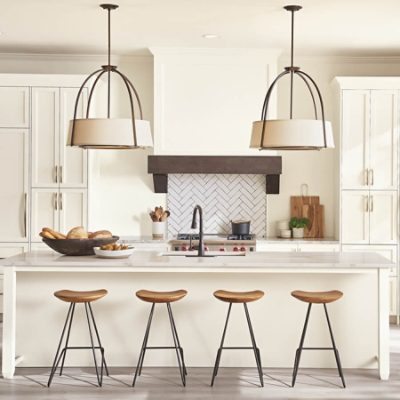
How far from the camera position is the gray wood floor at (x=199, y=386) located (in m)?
4.45

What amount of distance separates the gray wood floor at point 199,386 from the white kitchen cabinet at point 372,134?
7.54 feet

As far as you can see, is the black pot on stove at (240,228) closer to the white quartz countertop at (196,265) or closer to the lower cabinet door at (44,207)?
the lower cabinet door at (44,207)

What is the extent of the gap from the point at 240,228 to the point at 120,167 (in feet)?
4.49

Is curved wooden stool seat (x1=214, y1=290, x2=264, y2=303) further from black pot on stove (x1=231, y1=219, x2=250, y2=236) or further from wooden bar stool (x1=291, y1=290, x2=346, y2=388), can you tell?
black pot on stove (x1=231, y1=219, x2=250, y2=236)

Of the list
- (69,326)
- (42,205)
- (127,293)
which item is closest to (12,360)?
(69,326)

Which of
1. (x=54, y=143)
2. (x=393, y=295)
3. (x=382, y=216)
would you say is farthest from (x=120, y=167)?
(x=393, y=295)

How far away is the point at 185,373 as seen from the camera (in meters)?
4.86

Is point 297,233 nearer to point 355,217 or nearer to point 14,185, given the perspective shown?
point 355,217

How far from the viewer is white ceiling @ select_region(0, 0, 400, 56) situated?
5297 mm

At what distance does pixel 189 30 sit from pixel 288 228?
225 cm

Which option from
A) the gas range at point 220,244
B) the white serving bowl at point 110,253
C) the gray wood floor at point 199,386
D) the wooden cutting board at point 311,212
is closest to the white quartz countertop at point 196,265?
the white serving bowl at point 110,253

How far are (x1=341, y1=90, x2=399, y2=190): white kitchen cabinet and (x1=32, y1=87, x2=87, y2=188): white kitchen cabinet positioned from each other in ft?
8.15

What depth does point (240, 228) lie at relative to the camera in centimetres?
700

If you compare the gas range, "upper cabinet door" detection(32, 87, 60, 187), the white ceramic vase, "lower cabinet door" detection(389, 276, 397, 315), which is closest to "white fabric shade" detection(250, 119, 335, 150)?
the gas range
